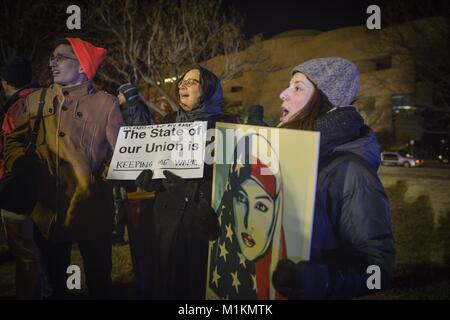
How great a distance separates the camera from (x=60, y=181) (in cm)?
345

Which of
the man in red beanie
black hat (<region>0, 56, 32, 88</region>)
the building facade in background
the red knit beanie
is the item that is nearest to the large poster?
the man in red beanie

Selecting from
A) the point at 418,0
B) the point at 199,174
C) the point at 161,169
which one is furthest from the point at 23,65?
the point at 418,0

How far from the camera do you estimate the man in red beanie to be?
11.2 feet

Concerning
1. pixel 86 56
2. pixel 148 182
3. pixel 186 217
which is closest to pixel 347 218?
pixel 186 217

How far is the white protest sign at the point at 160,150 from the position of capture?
10.0 feet

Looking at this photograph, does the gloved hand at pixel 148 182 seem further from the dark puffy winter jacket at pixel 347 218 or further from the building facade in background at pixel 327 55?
the building facade in background at pixel 327 55

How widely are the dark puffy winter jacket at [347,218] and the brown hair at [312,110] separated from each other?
12cm

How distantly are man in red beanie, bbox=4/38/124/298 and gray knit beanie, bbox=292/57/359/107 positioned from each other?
175 cm

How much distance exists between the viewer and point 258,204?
9.26ft

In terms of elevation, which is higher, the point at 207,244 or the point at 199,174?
the point at 199,174

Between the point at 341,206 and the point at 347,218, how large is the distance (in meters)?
0.09

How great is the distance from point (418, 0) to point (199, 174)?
7.19 metres

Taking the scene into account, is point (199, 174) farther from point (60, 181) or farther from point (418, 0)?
point (418, 0)

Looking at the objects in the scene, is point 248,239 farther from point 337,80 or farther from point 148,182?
point 337,80
